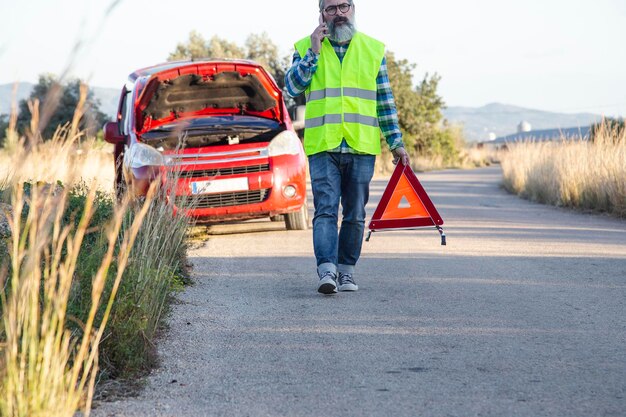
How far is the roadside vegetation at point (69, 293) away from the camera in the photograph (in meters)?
3.18

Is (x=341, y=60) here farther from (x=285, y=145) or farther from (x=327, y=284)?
(x=285, y=145)

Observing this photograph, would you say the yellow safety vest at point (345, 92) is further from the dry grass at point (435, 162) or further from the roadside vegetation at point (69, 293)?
the dry grass at point (435, 162)

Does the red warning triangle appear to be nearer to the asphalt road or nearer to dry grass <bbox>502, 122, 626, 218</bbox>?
the asphalt road

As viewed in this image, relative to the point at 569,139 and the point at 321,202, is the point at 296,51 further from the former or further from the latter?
the point at 569,139

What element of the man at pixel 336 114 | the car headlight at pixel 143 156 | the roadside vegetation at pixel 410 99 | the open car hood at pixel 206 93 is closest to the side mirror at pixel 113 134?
the open car hood at pixel 206 93

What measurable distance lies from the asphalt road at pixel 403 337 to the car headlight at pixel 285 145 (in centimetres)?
147

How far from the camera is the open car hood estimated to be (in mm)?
11445

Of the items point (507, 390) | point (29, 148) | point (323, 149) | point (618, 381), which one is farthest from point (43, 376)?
point (323, 149)

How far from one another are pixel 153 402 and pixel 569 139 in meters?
16.6

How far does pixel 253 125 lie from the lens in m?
11.4

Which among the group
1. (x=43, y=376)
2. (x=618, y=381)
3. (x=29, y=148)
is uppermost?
(x=29, y=148)

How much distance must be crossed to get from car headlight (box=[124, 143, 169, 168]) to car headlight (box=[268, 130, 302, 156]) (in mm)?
1251

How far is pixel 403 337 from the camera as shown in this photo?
18.3 feet

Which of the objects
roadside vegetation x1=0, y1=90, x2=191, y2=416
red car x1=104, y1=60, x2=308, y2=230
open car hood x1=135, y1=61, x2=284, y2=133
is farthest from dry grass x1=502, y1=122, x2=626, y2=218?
roadside vegetation x1=0, y1=90, x2=191, y2=416
